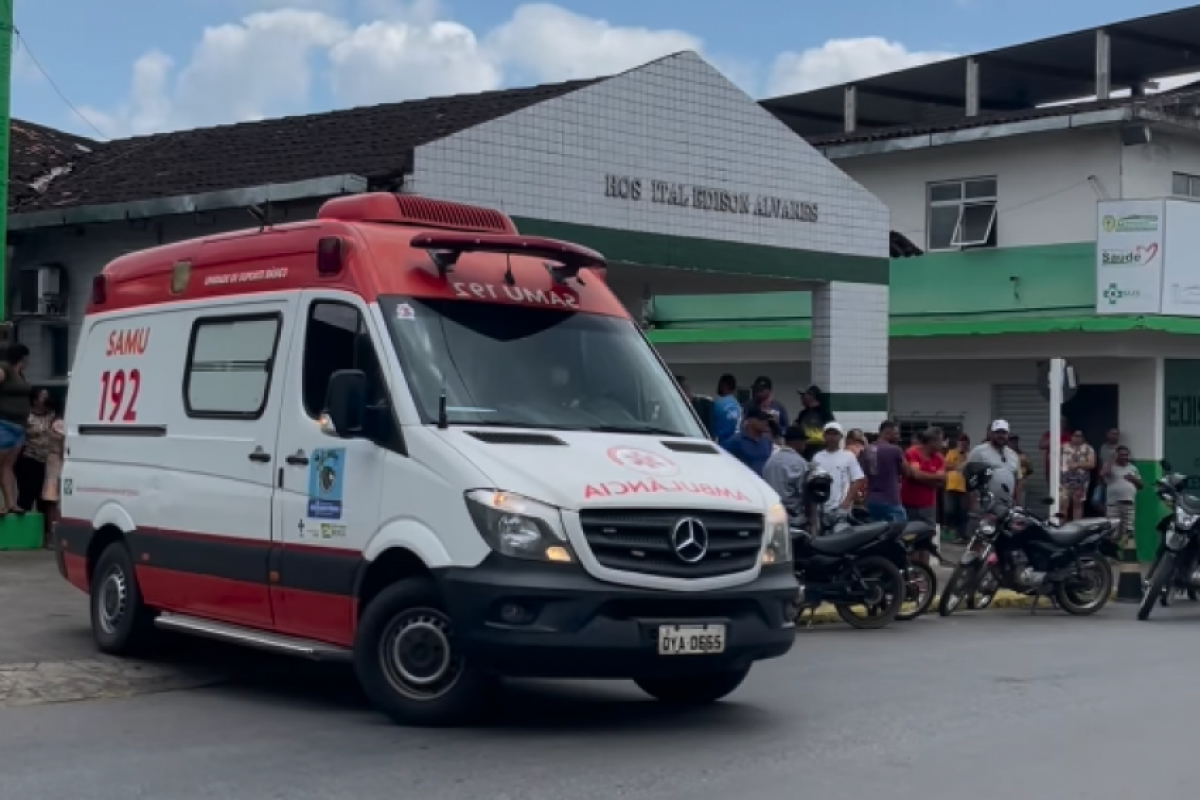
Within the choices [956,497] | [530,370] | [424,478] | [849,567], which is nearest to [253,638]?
[424,478]

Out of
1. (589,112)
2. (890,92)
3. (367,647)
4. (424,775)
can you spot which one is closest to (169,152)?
(589,112)

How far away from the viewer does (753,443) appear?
1552 centimetres

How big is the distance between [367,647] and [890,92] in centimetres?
2721

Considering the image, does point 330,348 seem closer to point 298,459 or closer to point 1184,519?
point 298,459

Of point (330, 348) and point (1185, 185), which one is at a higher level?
point (1185, 185)

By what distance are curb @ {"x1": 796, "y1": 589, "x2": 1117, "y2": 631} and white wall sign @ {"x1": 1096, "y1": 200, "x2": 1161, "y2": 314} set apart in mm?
7121

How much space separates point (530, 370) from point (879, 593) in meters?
5.83

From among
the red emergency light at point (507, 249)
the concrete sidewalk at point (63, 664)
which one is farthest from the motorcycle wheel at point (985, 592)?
the concrete sidewalk at point (63, 664)

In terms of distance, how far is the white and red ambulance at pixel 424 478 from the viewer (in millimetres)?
8578

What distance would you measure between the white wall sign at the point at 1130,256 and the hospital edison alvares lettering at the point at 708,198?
274 inches

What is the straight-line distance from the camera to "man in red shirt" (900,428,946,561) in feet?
60.7

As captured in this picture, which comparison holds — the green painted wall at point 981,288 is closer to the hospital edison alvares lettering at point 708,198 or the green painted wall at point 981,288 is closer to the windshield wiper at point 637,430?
the hospital edison alvares lettering at point 708,198

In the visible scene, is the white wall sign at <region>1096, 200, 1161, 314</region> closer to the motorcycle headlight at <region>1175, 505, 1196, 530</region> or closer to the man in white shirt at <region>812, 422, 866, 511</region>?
the motorcycle headlight at <region>1175, 505, 1196, 530</region>

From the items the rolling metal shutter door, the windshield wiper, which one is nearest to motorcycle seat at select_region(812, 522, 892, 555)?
the windshield wiper
